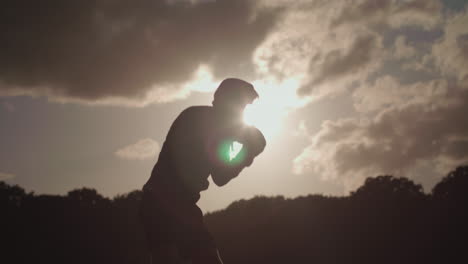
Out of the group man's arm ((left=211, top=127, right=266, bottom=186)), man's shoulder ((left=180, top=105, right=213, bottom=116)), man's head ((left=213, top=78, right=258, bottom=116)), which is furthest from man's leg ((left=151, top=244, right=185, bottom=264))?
man's head ((left=213, top=78, right=258, bottom=116))

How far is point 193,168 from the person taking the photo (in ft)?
14.7

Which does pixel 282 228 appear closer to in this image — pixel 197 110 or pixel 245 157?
pixel 245 157

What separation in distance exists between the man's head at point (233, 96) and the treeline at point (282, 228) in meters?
21.7

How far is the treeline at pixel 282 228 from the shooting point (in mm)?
24156

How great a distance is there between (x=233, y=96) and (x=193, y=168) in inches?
36.9

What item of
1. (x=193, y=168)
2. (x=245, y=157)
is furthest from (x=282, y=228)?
(x=193, y=168)

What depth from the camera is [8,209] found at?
2614 centimetres

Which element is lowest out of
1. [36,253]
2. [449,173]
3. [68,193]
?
[36,253]

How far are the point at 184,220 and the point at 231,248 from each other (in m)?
24.0

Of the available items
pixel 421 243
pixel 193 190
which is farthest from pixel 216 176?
pixel 421 243

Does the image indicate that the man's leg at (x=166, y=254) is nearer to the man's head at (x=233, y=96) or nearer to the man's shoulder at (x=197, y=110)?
the man's shoulder at (x=197, y=110)

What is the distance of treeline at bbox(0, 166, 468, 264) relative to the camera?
24.2 m

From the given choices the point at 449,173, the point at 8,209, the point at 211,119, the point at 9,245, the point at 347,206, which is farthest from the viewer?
the point at 449,173

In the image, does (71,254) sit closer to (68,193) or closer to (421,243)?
(68,193)
